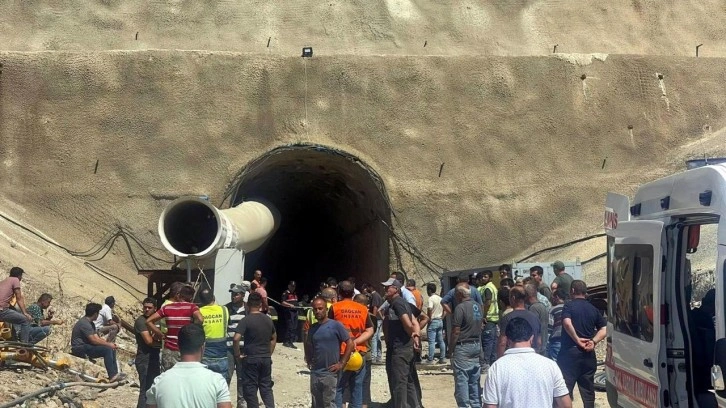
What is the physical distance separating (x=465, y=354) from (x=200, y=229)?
7307mm

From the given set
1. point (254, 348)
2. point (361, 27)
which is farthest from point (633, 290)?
point (361, 27)

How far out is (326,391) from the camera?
8852 mm

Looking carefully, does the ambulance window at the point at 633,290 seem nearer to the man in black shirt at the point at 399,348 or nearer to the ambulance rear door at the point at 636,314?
the ambulance rear door at the point at 636,314

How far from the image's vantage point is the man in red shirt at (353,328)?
9406mm

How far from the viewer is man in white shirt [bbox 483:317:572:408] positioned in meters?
5.22

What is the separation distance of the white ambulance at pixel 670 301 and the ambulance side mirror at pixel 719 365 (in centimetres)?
28

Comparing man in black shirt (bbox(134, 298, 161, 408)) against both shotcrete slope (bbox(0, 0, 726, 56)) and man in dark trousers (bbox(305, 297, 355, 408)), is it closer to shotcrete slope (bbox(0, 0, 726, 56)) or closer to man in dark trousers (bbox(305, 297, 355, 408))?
man in dark trousers (bbox(305, 297, 355, 408))

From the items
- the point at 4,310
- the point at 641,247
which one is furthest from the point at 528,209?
the point at 641,247

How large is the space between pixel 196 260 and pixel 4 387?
4822 millimetres

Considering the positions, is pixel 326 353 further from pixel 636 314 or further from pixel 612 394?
pixel 636 314

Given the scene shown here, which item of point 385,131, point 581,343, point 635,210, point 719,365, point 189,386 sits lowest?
point 189,386

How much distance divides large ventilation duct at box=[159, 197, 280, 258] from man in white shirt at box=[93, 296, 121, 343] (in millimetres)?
1524

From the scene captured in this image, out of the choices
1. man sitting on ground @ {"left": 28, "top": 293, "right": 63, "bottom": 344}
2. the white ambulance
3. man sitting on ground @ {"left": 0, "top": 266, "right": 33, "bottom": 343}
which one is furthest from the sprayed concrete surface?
the white ambulance

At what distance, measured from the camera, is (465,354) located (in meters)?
9.86
